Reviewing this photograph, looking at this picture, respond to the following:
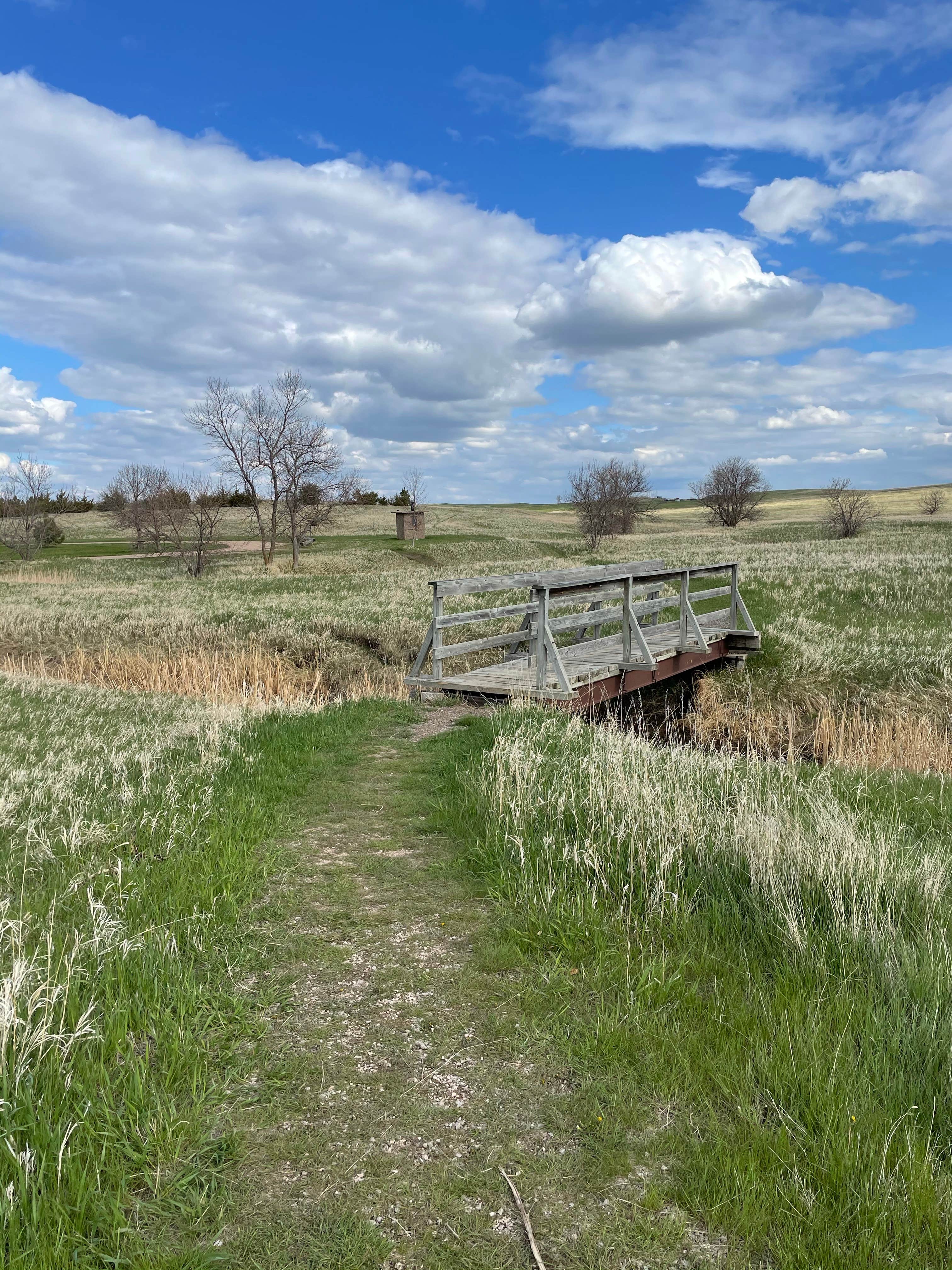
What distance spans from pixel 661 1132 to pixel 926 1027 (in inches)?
48.1

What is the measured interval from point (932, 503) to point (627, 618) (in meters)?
76.5

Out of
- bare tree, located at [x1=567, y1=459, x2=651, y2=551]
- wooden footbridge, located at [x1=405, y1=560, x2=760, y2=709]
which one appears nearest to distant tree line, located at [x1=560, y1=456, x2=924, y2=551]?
bare tree, located at [x1=567, y1=459, x2=651, y2=551]

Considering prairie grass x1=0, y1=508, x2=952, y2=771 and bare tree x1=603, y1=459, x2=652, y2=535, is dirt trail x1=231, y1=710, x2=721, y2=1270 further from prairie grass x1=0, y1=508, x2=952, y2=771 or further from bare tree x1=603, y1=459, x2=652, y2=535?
bare tree x1=603, y1=459, x2=652, y2=535

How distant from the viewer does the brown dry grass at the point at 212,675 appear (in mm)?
13750

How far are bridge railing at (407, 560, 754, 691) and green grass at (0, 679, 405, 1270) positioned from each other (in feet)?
12.6

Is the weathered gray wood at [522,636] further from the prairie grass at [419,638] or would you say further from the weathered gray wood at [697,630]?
the weathered gray wood at [697,630]

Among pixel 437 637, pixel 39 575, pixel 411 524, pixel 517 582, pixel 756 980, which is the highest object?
pixel 411 524

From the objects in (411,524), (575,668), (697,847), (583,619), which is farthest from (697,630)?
(411,524)

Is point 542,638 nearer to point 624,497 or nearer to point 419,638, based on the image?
point 419,638

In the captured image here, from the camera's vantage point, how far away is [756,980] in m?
3.85

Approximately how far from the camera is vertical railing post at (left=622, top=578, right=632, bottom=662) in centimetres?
1252

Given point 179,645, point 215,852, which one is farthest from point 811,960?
point 179,645

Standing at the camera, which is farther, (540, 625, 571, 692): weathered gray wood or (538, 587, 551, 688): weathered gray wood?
(538, 587, 551, 688): weathered gray wood

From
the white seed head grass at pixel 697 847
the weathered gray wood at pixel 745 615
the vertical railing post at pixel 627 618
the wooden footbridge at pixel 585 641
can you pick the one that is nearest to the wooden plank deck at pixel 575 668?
the wooden footbridge at pixel 585 641
